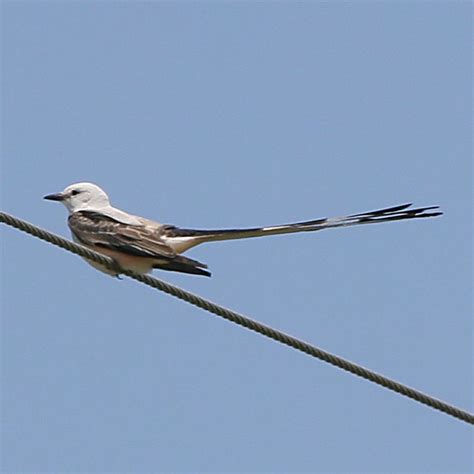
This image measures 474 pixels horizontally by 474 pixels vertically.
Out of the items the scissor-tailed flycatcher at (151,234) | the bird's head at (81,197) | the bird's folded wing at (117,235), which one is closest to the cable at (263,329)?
the scissor-tailed flycatcher at (151,234)

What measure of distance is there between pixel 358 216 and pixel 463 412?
35.9 inches

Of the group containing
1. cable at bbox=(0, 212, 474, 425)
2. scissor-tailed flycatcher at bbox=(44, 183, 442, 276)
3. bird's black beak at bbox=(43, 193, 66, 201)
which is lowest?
cable at bbox=(0, 212, 474, 425)

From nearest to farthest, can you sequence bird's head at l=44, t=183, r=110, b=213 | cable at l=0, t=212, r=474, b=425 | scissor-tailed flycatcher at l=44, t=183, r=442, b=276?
cable at l=0, t=212, r=474, b=425 < scissor-tailed flycatcher at l=44, t=183, r=442, b=276 < bird's head at l=44, t=183, r=110, b=213

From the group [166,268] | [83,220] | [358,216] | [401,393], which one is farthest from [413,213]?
[83,220]

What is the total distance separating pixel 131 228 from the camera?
21.0 feet

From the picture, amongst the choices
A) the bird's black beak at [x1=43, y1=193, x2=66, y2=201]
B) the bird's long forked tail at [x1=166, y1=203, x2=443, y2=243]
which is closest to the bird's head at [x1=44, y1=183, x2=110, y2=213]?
the bird's black beak at [x1=43, y1=193, x2=66, y2=201]

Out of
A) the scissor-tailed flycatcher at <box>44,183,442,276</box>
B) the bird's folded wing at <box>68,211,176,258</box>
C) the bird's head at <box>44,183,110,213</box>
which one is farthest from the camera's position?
the bird's head at <box>44,183,110,213</box>

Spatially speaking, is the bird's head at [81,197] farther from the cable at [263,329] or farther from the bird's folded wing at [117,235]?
the cable at [263,329]

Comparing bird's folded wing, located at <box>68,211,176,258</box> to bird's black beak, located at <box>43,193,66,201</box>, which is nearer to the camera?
bird's folded wing, located at <box>68,211,176,258</box>

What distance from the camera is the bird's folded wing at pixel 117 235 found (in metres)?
6.11

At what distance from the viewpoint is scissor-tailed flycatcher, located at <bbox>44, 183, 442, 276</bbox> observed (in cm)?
538

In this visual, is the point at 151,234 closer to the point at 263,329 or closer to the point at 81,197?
the point at 81,197

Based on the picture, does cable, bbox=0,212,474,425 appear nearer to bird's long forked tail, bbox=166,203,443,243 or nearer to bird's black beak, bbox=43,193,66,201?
bird's long forked tail, bbox=166,203,443,243

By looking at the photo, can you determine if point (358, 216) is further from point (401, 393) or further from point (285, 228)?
point (401, 393)
